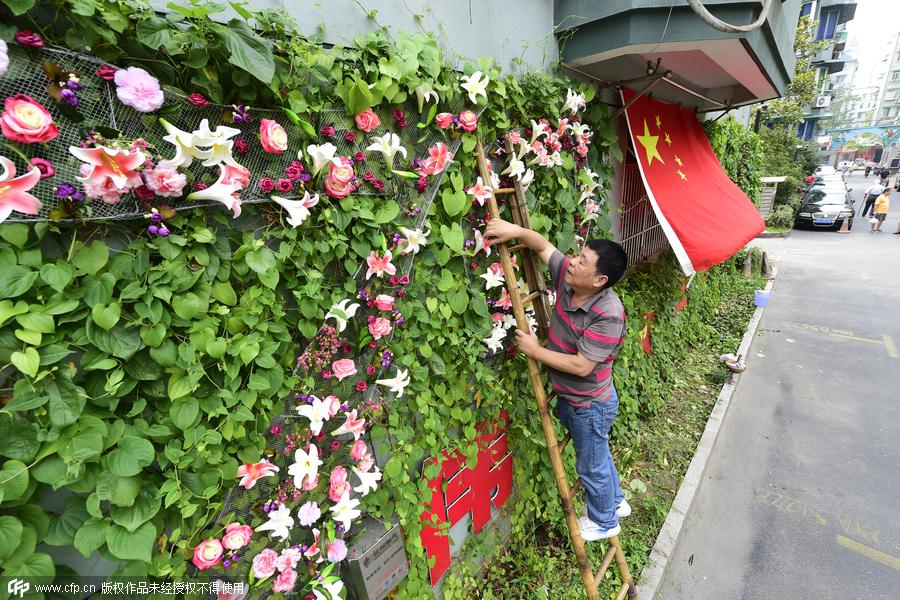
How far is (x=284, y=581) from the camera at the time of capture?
1.63 meters

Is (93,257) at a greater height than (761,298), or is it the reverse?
(93,257)

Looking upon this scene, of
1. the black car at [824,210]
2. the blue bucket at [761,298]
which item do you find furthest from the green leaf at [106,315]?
the black car at [824,210]

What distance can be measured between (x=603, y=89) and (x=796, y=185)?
1919cm

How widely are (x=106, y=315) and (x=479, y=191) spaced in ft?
5.53

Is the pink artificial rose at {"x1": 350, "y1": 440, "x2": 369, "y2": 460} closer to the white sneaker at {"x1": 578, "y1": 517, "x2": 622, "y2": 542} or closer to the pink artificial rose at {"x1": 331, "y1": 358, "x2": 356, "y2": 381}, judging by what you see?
the pink artificial rose at {"x1": 331, "y1": 358, "x2": 356, "y2": 381}

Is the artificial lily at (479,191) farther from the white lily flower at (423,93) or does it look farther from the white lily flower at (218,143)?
the white lily flower at (218,143)

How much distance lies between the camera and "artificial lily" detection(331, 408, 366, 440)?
1725 millimetres

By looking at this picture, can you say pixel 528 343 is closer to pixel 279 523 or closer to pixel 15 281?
pixel 279 523

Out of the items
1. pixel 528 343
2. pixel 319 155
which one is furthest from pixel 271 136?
pixel 528 343

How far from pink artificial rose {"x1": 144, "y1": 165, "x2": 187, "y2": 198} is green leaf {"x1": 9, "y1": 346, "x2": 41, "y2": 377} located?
1.67ft

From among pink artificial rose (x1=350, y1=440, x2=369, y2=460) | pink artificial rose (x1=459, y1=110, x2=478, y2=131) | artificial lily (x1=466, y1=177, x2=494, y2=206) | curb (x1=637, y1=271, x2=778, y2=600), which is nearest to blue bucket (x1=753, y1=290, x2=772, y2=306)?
curb (x1=637, y1=271, x2=778, y2=600)

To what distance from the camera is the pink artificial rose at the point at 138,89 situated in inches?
41.0

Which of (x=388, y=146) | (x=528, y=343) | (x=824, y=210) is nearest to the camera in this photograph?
(x=388, y=146)

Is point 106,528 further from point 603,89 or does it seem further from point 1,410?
point 603,89
